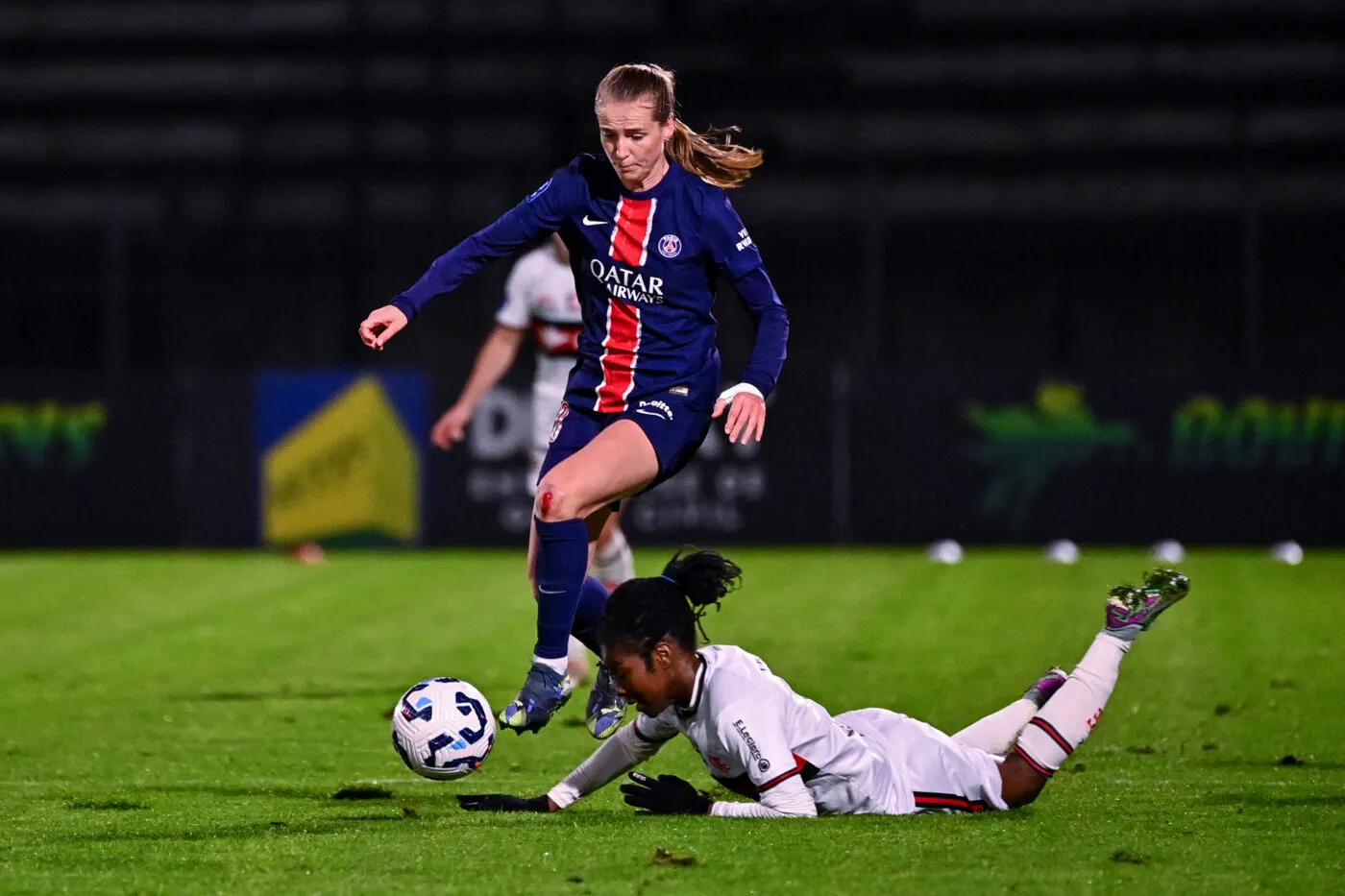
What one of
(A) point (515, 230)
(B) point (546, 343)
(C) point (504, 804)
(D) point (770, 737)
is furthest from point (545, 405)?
(D) point (770, 737)

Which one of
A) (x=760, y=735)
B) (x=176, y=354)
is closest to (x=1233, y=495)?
(x=176, y=354)

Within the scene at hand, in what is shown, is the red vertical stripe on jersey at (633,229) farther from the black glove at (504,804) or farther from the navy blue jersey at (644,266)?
the black glove at (504,804)

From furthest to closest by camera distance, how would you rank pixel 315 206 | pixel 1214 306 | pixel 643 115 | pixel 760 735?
pixel 315 206 < pixel 1214 306 < pixel 643 115 < pixel 760 735

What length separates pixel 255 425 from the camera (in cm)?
1678

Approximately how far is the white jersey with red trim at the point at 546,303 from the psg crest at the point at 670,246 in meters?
3.01

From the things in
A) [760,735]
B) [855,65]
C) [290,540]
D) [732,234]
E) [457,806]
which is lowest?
[290,540]

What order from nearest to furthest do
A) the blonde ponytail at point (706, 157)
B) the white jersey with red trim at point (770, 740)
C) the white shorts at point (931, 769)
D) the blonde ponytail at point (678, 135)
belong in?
the white jersey with red trim at point (770, 740) → the white shorts at point (931, 769) → the blonde ponytail at point (678, 135) → the blonde ponytail at point (706, 157)

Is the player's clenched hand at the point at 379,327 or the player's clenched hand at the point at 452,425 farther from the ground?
the player's clenched hand at the point at 379,327

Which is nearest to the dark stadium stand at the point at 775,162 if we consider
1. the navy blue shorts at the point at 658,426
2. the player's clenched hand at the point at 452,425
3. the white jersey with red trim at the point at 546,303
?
the white jersey with red trim at the point at 546,303

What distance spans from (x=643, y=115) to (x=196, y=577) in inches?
382

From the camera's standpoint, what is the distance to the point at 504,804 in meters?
5.80

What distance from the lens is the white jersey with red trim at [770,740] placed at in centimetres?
535

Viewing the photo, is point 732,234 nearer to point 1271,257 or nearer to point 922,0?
point 1271,257

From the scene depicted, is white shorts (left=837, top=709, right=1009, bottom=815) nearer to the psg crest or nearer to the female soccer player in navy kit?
the female soccer player in navy kit
